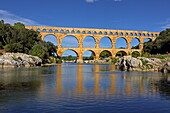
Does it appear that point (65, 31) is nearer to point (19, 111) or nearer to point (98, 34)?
point (98, 34)

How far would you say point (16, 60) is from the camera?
3966 cm

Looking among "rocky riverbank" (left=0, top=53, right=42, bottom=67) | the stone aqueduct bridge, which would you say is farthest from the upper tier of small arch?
"rocky riverbank" (left=0, top=53, right=42, bottom=67)

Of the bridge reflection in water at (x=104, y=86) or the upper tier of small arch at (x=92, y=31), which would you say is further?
the upper tier of small arch at (x=92, y=31)

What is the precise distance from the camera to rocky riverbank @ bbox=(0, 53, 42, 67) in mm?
37656

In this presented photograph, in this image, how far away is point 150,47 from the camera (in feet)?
251

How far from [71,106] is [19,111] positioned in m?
2.15

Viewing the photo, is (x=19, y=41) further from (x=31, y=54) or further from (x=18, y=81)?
(x=18, y=81)

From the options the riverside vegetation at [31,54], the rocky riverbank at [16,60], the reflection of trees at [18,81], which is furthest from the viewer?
the rocky riverbank at [16,60]

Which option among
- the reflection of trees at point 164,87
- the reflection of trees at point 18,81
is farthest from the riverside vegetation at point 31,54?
the reflection of trees at point 18,81

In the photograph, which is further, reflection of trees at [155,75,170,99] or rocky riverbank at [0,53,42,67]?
rocky riverbank at [0,53,42,67]

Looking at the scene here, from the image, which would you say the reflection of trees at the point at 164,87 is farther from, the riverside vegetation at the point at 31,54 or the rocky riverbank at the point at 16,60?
the rocky riverbank at the point at 16,60

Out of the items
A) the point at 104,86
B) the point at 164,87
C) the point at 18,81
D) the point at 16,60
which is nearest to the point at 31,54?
the point at 16,60

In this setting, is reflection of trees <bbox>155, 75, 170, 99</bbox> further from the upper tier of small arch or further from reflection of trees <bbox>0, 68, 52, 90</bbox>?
the upper tier of small arch

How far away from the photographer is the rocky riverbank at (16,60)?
37.7 meters
